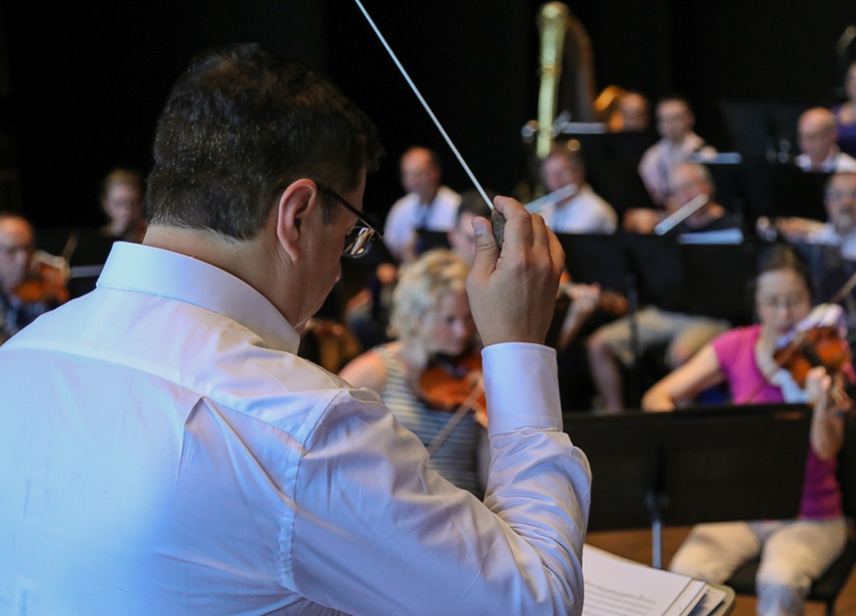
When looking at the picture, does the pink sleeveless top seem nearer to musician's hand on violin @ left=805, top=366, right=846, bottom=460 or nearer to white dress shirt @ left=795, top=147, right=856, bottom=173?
musician's hand on violin @ left=805, top=366, right=846, bottom=460

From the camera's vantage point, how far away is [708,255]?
407 cm

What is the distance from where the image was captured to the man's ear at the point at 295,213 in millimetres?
941

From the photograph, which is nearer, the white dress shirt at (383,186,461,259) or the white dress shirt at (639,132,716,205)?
the white dress shirt at (383,186,461,259)

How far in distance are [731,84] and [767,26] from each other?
67 centimetres

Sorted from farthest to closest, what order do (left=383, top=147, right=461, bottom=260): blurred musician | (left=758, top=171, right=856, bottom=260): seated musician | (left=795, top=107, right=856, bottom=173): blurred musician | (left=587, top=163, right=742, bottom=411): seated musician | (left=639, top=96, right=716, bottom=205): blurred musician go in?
(left=639, top=96, right=716, bottom=205): blurred musician < (left=383, top=147, right=461, bottom=260): blurred musician < (left=795, top=107, right=856, bottom=173): blurred musician < (left=587, top=163, right=742, bottom=411): seated musician < (left=758, top=171, right=856, bottom=260): seated musician

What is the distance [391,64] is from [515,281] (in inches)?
295

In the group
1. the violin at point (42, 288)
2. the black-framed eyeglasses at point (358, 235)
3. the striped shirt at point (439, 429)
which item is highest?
the black-framed eyeglasses at point (358, 235)

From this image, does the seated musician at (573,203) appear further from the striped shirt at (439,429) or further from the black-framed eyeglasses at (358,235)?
the black-framed eyeglasses at (358,235)

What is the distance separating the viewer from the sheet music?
1.21 m

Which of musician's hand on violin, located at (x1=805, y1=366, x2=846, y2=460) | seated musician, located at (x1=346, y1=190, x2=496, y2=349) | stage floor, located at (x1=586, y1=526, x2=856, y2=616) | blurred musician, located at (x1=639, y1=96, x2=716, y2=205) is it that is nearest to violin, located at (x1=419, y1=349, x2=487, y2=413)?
stage floor, located at (x1=586, y1=526, x2=856, y2=616)

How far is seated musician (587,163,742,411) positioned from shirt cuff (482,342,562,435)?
3619mm

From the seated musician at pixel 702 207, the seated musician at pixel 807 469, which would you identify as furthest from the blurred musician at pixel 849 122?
the seated musician at pixel 807 469

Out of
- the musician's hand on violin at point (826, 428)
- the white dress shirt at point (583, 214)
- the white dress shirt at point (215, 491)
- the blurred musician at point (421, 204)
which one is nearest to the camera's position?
the white dress shirt at point (215, 491)

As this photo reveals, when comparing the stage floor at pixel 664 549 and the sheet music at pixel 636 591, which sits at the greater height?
the sheet music at pixel 636 591
